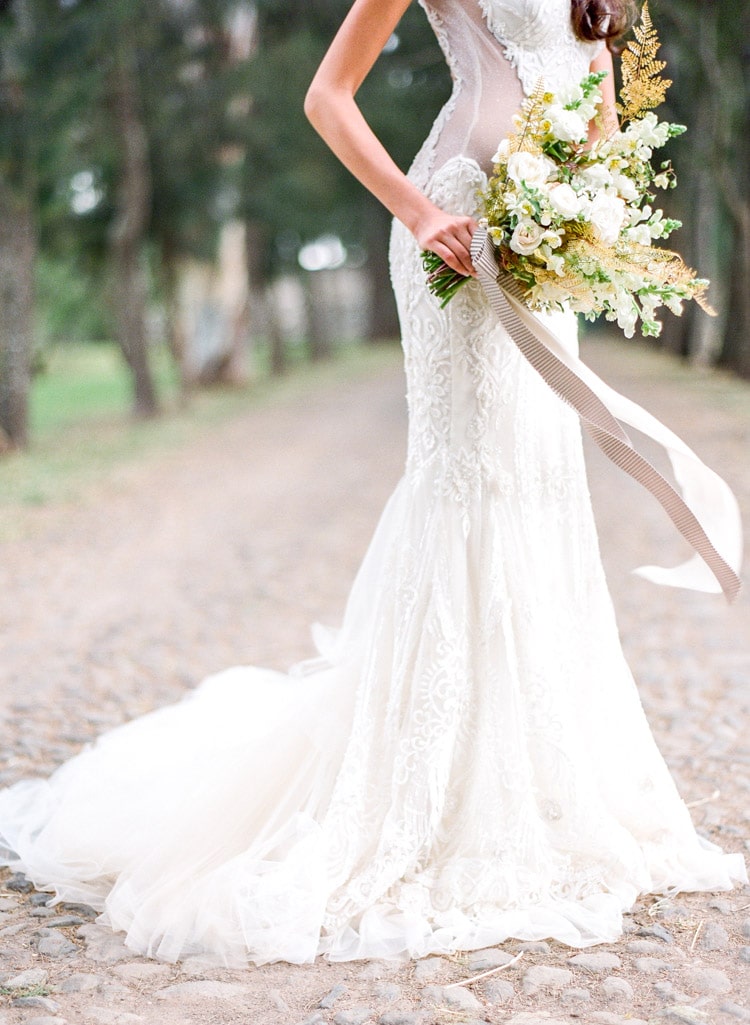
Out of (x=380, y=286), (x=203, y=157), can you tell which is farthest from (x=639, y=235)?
(x=380, y=286)

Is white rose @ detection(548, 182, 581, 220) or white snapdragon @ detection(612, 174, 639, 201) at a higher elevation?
white snapdragon @ detection(612, 174, 639, 201)

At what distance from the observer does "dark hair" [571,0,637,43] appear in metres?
2.76

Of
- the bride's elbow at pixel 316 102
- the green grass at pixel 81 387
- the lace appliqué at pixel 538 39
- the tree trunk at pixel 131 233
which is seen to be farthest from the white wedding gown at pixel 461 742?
the tree trunk at pixel 131 233

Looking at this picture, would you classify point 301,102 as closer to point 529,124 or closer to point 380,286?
point 529,124

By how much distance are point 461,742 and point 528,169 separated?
1.47 m

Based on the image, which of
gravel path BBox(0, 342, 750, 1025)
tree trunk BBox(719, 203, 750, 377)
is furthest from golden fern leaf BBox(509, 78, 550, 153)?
tree trunk BBox(719, 203, 750, 377)

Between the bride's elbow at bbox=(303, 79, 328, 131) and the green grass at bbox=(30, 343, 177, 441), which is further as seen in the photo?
the green grass at bbox=(30, 343, 177, 441)

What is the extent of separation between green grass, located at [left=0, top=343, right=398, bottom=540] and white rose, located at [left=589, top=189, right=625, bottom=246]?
680 cm

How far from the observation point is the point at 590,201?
246 centimetres

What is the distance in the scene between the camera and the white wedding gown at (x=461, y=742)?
2703mm

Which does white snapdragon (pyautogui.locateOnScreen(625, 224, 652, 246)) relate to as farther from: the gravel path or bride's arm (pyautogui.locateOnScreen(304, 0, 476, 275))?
the gravel path

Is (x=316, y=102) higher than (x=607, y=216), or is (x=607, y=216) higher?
(x=316, y=102)

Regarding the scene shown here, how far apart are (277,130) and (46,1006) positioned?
61.9 ft

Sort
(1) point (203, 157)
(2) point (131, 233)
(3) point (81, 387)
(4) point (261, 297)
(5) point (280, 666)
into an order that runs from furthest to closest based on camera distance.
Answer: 1. (3) point (81, 387)
2. (4) point (261, 297)
3. (1) point (203, 157)
4. (2) point (131, 233)
5. (5) point (280, 666)
